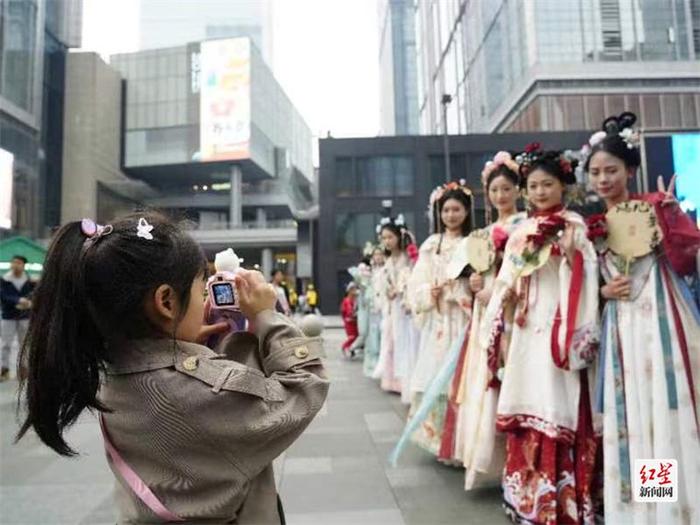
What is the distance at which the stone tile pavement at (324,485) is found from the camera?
2342mm

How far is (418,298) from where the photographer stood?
3.32 metres

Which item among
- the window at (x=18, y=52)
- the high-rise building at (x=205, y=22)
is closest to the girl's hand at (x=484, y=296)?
the window at (x=18, y=52)

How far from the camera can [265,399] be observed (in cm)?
86

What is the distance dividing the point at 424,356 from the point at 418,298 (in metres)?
0.36

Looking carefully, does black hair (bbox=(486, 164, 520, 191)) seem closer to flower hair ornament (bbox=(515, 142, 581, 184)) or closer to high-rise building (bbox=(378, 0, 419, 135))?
flower hair ornament (bbox=(515, 142, 581, 184))

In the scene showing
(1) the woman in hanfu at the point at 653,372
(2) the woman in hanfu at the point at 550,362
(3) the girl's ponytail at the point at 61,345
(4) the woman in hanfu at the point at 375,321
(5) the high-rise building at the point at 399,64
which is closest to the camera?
(3) the girl's ponytail at the point at 61,345

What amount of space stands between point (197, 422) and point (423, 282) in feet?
8.86

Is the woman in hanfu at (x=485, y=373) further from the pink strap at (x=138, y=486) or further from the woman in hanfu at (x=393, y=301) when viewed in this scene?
the woman in hanfu at (x=393, y=301)

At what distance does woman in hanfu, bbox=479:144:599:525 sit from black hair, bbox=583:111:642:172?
22 cm

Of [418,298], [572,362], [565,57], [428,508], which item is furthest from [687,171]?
Answer: [428,508]

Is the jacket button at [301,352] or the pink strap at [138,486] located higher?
the jacket button at [301,352]

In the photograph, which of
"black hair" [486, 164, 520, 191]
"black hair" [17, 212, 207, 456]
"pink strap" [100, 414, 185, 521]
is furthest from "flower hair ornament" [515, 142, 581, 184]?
"pink strap" [100, 414, 185, 521]

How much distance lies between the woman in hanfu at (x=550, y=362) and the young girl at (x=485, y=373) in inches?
4.3

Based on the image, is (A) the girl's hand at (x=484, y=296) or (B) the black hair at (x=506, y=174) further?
(B) the black hair at (x=506, y=174)
